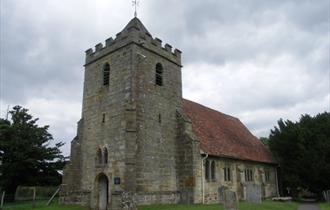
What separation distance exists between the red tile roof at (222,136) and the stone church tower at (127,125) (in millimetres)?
2956

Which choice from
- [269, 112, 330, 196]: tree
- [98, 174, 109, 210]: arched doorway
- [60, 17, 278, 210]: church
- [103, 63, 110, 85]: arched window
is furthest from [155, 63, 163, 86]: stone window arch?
[269, 112, 330, 196]: tree

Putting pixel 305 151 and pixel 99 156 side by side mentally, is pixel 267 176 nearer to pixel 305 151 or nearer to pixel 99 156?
pixel 305 151

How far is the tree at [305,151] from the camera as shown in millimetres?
28516

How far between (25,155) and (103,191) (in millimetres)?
13307

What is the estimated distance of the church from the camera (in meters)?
19.9

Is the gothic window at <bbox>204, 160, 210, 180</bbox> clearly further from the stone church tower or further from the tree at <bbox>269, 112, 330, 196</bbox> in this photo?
the tree at <bbox>269, 112, 330, 196</bbox>

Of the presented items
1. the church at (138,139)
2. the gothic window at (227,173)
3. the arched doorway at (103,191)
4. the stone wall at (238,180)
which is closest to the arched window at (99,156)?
Result: the church at (138,139)

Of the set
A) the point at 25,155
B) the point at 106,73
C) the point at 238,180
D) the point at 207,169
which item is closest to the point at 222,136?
the point at 238,180

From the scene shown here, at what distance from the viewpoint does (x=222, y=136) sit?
28.1 metres

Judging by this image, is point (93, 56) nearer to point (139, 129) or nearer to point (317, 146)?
point (139, 129)

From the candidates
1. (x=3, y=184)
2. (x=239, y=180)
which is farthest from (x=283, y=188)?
(x=3, y=184)

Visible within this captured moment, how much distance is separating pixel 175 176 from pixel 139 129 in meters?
4.54

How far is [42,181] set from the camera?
3284 cm

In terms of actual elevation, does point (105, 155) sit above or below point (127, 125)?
below
